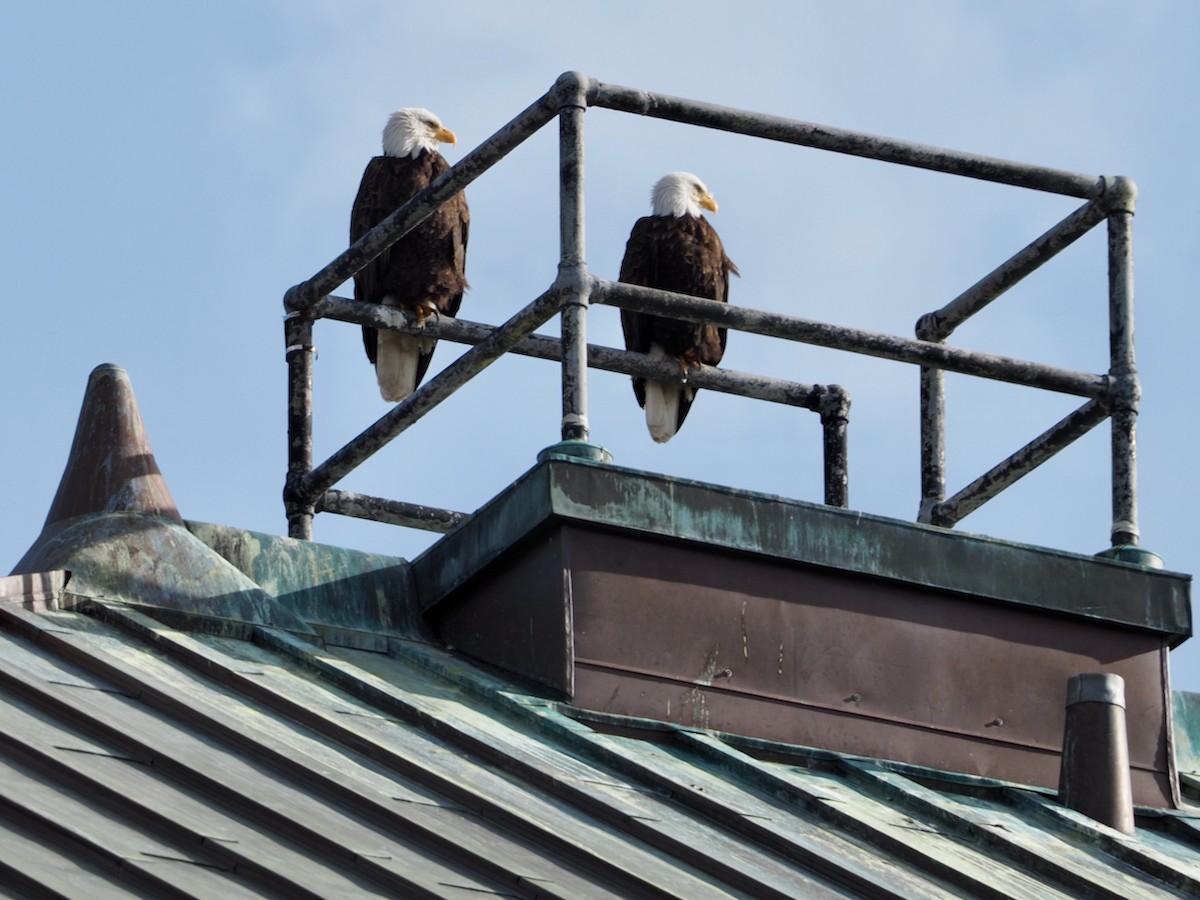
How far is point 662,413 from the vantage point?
13.4 meters

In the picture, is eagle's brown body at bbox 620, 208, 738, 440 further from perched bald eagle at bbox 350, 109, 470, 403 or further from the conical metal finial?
the conical metal finial

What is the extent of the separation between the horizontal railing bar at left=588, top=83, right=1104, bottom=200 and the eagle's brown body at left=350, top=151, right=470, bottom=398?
539 cm

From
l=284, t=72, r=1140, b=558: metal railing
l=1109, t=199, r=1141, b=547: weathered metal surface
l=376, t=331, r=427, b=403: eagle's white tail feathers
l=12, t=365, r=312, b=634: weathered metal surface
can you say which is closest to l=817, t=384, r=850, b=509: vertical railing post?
l=284, t=72, r=1140, b=558: metal railing

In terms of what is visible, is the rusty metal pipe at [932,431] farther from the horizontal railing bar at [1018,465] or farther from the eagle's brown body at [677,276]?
the eagle's brown body at [677,276]

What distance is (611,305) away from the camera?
6.58 m

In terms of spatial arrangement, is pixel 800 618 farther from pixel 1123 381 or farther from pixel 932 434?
pixel 932 434

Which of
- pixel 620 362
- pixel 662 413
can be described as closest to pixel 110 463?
pixel 620 362

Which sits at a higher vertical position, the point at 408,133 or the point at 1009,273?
the point at 408,133

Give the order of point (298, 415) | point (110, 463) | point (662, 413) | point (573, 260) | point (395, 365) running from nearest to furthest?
1. point (110, 463)
2. point (573, 260)
3. point (298, 415)
4. point (395, 365)
5. point (662, 413)

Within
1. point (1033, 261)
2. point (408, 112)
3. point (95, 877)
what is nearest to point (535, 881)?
→ point (95, 877)

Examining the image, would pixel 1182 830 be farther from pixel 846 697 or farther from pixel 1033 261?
pixel 1033 261

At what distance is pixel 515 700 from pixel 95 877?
1.96m

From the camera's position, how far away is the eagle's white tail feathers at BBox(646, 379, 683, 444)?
13.4 meters

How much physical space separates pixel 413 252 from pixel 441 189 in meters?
5.82
